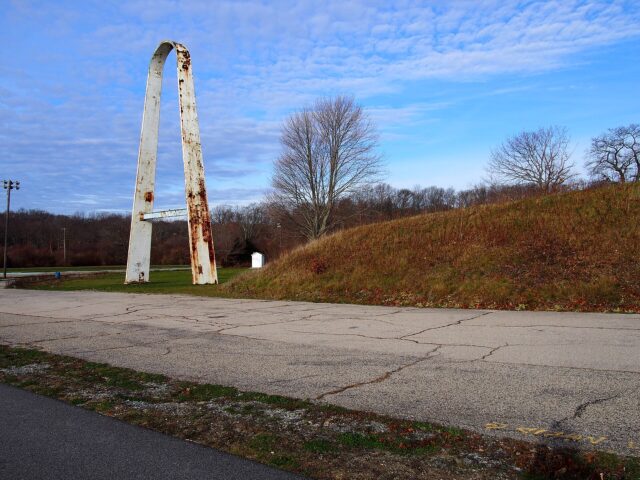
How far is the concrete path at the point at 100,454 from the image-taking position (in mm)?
4023

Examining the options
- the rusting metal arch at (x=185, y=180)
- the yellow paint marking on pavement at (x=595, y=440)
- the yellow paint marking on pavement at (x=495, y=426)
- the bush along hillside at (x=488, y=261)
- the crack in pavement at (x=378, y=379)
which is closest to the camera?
the yellow paint marking on pavement at (x=595, y=440)

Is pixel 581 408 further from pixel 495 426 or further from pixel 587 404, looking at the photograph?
pixel 495 426

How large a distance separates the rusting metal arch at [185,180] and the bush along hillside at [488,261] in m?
3.23

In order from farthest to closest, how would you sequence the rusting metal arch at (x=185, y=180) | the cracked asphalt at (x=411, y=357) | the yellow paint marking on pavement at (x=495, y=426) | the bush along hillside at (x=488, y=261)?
the rusting metal arch at (x=185, y=180) → the bush along hillside at (x=488, y=261) → the cracked asphalt at (x=411, y=357) → the yellow paint marking on pavement at (x=495, y=426)

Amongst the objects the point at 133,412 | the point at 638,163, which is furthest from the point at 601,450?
the point at 638,163

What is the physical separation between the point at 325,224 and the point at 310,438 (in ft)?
179

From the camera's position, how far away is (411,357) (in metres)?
8.15

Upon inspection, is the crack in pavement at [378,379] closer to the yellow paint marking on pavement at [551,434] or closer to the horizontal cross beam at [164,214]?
the yellow paint marking on pavement at [551,434]

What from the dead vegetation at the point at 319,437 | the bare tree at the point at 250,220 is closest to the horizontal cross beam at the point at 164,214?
the dead vegetation at the point at 319,437

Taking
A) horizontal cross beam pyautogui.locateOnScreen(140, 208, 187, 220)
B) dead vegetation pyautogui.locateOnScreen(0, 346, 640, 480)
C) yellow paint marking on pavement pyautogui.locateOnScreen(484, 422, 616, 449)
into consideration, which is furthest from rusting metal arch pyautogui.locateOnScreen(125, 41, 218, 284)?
yellow paint marking on pavement pyautogui.locateOnScreen(484, 422, 616, 449)

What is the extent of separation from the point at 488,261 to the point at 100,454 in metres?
15.0

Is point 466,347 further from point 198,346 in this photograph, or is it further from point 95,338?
point 95,338

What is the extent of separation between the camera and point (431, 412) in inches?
210

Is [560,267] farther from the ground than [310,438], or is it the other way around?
[560,267]
